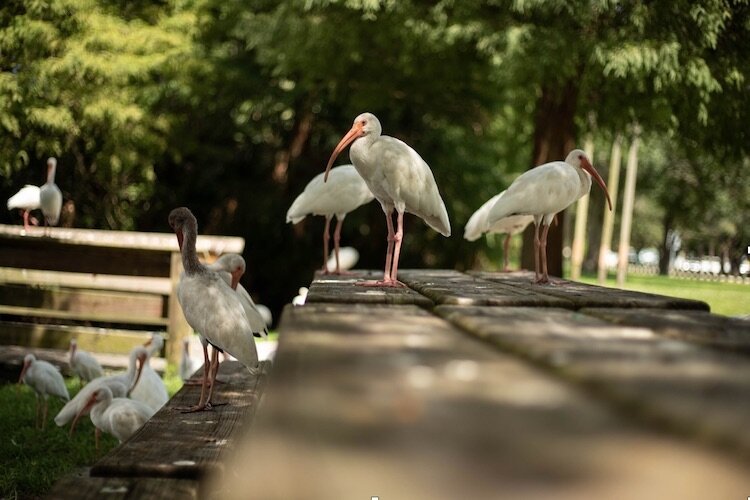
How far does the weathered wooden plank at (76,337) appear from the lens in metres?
11.5

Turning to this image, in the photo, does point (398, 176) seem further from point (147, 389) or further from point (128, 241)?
point (128, 241)

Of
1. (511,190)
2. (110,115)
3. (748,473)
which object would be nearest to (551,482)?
(748,473)

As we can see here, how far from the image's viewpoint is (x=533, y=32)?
12016 mm

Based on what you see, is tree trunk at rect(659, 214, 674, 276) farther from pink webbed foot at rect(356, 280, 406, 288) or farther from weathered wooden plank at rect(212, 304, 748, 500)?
weathered wooden plank at rect(212, 304, 748, 500)

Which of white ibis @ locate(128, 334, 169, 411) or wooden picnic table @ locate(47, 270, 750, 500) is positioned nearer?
wooden picnic table @ locate(47, 270, 750, 500)

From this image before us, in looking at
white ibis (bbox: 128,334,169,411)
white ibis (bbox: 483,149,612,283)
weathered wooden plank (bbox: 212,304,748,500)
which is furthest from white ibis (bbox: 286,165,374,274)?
weathered wooden plank (bbox: 212,304,748,500)

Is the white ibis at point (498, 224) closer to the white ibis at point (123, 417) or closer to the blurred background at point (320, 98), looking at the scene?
the blurred background at point (320, 98)

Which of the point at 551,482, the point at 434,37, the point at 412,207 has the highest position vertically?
the point at 434,37

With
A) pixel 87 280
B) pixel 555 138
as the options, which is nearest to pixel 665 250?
pixel 555 138

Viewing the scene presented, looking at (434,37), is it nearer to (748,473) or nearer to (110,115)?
(110,115)

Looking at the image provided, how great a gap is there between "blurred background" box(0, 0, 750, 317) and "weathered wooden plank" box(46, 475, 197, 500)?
5.62 meters

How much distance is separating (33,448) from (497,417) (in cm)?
741

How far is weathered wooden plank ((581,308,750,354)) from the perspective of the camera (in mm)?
2035

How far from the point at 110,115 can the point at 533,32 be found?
28.4 ft
